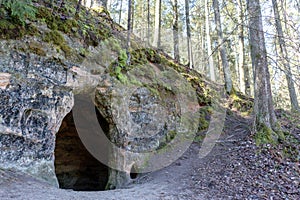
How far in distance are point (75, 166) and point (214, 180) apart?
702cm

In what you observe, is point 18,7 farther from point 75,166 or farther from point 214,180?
point 75,166

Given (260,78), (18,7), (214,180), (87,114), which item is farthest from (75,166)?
(260,78)

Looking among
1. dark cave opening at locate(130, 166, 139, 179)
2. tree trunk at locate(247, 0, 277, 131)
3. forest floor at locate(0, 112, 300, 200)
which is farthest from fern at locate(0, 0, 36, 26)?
tree trunk at locate(247, 0, 277, 131)

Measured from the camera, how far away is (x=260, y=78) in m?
7.61

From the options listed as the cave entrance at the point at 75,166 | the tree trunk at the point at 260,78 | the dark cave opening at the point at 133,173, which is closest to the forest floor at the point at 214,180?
the dark cave opening at the point at 133,173

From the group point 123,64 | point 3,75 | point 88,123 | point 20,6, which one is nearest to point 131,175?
point 88,123

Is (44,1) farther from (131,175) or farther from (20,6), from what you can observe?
(131,175)

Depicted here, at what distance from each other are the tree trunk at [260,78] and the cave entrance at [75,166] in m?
6.60

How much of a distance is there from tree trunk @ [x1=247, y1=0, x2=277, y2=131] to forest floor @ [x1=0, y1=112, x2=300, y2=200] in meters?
0.82

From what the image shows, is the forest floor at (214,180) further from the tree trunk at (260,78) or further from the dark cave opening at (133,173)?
the tree trunk at (260,78)

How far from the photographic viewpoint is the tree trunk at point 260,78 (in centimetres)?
743

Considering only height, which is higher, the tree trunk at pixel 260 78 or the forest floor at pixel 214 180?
the tree trunk at pixel 260 78

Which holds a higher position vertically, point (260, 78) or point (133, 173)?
point (260, 78)

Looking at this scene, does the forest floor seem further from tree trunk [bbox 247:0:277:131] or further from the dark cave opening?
tree trunk [bbox 247:0:277:131]
